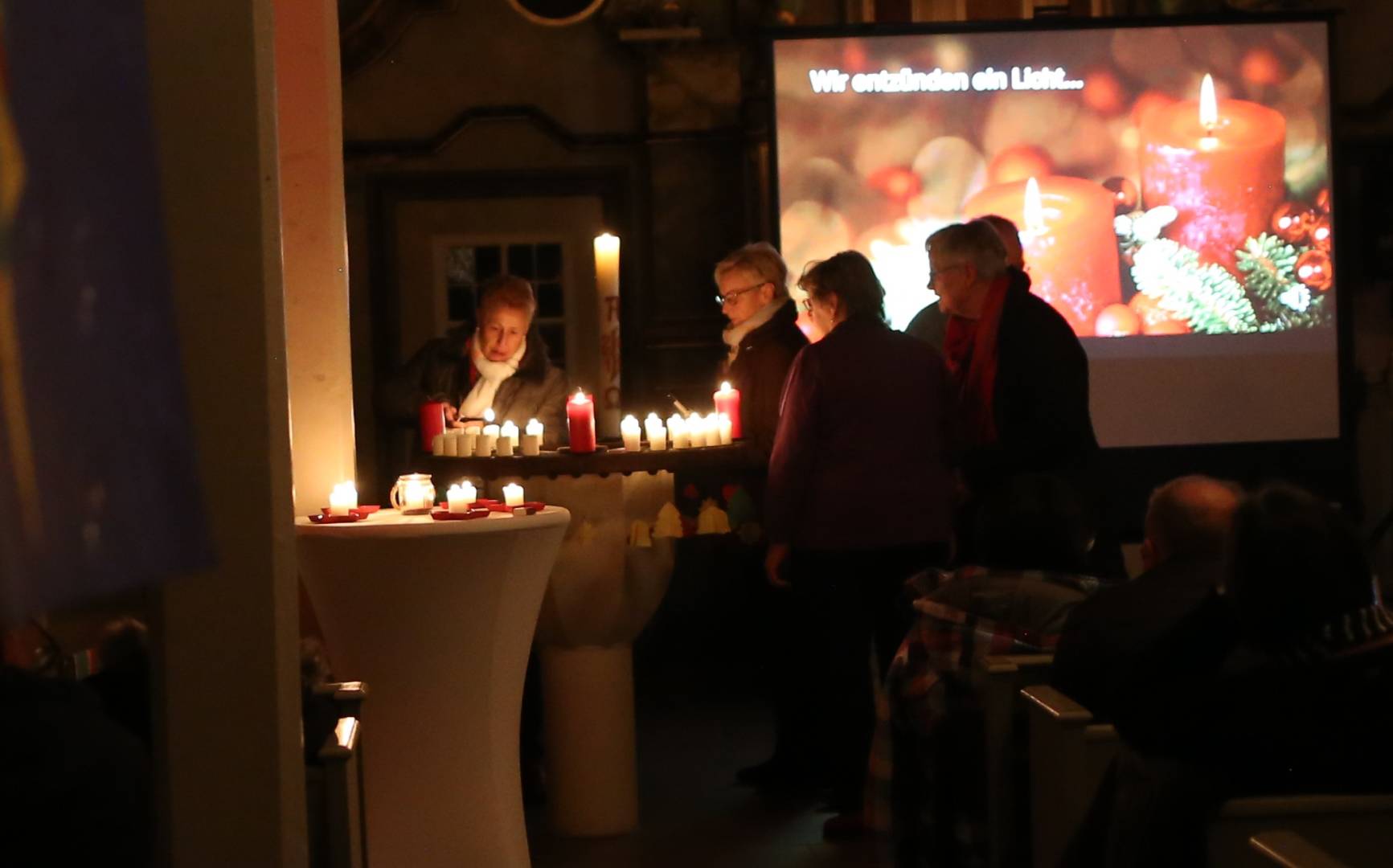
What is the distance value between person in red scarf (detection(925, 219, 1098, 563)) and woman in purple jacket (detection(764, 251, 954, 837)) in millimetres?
92

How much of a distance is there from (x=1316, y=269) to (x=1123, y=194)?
85 centimetres

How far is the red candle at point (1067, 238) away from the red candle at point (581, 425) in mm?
3318

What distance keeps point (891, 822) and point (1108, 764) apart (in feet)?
2.91

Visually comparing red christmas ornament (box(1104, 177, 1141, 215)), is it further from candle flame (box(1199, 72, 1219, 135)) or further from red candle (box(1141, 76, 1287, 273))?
candle flame (box(1199, 72, 1219, 135))

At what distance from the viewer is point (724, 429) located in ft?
13.8

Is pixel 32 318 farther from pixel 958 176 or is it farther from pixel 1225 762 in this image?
pixel 958 176

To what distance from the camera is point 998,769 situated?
291cm

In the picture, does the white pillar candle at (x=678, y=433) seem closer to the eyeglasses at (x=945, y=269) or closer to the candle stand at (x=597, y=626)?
the candle stand at (x=597, y=626)

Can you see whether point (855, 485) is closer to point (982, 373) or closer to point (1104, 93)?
point (982, 373)

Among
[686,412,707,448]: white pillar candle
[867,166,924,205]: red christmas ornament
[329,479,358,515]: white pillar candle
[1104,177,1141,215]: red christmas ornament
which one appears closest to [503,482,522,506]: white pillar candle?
[329,479,358,515]: white pillar candle

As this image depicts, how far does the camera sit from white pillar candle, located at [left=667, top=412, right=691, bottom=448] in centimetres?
409

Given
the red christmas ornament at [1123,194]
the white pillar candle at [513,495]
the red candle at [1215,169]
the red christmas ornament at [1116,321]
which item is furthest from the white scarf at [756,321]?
the red candle at [1215,169]

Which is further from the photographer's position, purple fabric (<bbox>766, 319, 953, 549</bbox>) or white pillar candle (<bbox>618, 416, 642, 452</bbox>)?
purple fabric (<bbox>766, 319, 953, 549</bbox>)

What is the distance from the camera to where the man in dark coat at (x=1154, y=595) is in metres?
2.39
